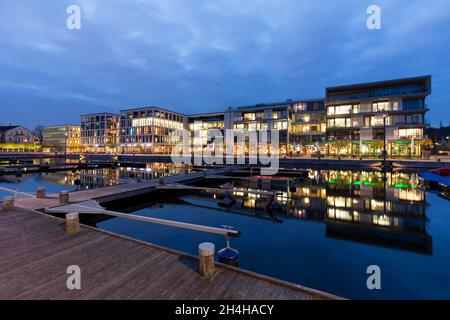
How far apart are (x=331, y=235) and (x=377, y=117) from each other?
60089 millimetres

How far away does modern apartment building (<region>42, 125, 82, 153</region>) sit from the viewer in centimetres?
12812

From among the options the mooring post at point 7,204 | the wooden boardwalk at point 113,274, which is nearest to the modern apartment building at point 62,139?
the mooring post at point 7,204

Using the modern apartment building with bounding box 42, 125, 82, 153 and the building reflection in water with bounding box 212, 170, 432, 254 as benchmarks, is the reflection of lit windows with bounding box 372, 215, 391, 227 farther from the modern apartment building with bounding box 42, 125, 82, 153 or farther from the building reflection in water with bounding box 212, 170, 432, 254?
the modern apartment building with bounding box 42, 125, 82, 153

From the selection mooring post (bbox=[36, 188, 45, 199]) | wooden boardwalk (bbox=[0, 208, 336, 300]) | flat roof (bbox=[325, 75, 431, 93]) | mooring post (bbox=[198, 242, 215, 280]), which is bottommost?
wooden boardwalk (bbox=[0, 208, 336, 300])

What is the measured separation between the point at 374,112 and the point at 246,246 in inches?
2518

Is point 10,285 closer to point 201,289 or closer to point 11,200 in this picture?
point 201,289

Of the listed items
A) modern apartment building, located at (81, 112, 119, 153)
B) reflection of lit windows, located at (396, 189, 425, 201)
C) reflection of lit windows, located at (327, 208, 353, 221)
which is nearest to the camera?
reflection of lit windows, located at (327, 208, 353, 221)

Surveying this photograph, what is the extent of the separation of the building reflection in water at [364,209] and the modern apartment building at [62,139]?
448 feet

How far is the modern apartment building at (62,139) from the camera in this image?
128 metres

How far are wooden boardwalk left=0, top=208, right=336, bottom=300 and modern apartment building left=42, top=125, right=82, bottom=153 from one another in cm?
13957

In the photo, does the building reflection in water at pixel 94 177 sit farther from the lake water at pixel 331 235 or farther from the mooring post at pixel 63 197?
the lake water at pixel 331 235

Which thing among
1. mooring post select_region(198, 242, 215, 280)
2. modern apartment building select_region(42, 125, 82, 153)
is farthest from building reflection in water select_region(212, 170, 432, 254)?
modern apartment building select_region(42, 125, 82, 153)

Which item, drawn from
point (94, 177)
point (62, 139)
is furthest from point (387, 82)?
point (62, 139)

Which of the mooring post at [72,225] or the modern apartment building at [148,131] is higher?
the modern apartment building at [148,131]
